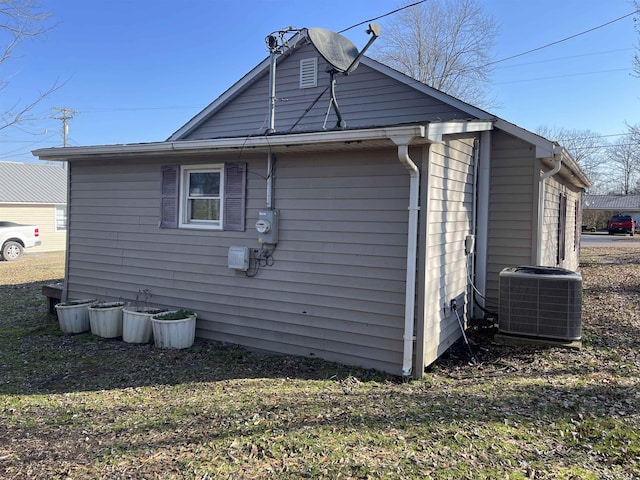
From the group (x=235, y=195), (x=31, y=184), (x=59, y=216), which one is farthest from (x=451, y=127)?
(x=31, y=184)

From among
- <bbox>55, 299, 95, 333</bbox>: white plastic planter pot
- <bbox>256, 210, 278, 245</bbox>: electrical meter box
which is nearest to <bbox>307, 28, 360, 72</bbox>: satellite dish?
<bbox>256, 210, 278, 245</bbox>: electrical meter box

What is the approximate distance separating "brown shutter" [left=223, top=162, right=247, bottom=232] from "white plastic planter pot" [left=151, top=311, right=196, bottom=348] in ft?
4.43

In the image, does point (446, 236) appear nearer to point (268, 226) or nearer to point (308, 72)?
point (268, 226)

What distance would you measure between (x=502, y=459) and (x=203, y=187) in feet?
16.1

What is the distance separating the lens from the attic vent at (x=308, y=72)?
9203 millimetres

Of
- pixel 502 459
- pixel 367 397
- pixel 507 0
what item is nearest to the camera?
pixel 502 459

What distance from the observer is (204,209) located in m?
6.44

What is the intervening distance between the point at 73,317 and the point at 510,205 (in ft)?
21.8

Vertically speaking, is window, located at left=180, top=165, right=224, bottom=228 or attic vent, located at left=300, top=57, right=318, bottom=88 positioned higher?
attic vent, located at left=300, top=57, right=318, bottom=88

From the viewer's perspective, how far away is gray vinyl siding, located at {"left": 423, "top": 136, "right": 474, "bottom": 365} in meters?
4.88

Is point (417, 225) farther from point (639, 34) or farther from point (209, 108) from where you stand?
point (639, 34)

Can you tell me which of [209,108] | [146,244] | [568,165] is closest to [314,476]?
[146,244]

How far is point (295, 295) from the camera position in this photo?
557 centimetres

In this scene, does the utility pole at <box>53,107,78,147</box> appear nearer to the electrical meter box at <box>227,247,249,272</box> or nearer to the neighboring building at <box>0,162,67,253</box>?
the neighboring building at <box>0,162,67,253</box>
